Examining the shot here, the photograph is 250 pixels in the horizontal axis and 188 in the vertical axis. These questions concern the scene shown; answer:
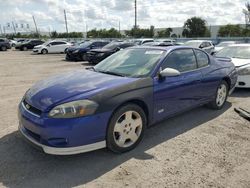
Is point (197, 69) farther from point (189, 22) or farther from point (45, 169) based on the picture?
point (189, 22)

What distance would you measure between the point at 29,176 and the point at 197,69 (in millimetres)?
3538

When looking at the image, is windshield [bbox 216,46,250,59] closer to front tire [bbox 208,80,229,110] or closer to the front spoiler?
front tire [bbox 208,80,229,110]

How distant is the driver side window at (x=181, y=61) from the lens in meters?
4.61

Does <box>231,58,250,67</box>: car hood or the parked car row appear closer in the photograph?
the parked car row

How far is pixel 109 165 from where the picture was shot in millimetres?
3549

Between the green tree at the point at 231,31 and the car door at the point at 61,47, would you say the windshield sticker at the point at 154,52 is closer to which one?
the car door at the point at 61,47

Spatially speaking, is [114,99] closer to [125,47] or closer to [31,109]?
[31,109]

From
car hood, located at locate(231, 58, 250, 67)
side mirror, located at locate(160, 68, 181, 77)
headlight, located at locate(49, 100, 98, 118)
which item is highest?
side mirror, located at locate(160, 68, 181, 77)

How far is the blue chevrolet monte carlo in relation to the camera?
3318 millimetres

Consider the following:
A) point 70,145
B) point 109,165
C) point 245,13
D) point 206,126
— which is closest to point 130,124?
point 109,165

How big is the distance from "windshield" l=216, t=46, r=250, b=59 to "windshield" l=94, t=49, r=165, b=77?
16.5ft

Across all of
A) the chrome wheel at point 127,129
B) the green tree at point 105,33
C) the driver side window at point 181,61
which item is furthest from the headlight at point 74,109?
the green tree at point 105,33

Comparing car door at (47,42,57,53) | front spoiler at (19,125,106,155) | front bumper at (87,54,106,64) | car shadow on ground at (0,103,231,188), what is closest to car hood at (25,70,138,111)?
front spoiler at (19,125,106,155)

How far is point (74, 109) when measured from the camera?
131 inches
